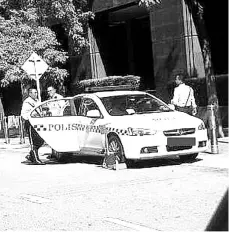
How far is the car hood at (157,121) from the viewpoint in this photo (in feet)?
34.6

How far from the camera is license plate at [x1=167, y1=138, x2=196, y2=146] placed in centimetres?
1049

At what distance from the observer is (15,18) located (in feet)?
64.5

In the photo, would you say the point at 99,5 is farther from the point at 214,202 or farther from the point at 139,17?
the point at 214,202

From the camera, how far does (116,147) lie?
1097 centimetres

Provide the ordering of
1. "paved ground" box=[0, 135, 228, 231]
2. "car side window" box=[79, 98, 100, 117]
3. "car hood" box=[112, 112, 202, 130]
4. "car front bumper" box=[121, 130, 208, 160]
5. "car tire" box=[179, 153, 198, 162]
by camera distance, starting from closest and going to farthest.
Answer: "paved ground" box=[0, 135, 228, 231], "car front bumper" box=[121, 130, 208, 160], "car hood" box=[112, 112, 202, 130], "car tire" box=[179, 153, 198, 162], "car side window" box=[79, 98, 100, 117]

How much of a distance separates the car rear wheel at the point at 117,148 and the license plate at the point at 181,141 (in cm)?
97

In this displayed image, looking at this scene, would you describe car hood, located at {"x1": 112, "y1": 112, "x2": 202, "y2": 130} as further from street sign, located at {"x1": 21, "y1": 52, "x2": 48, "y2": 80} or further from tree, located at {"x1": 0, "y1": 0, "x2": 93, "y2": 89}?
tree, located at {"x1": 0, "y1": 0, "x2": 93, "y2": 89}

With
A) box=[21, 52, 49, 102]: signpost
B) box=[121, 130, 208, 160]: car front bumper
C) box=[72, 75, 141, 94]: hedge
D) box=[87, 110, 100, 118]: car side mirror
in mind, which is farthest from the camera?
box=[72, 75, 141, 94]: hedge

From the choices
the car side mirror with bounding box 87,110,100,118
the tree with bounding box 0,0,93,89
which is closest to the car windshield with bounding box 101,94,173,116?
the car side mirror with bounding box 87,110,100,118

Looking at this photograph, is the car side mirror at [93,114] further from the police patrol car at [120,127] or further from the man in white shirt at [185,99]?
the man in white shirt at [185,99]

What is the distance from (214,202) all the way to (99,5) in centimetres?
1732

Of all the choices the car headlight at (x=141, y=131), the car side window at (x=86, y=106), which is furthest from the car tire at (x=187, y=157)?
the car side window at (x=86, y=106)

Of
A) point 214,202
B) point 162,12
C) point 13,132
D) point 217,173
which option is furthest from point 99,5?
point 214,202

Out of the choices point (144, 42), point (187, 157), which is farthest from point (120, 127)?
point (144, 42)
